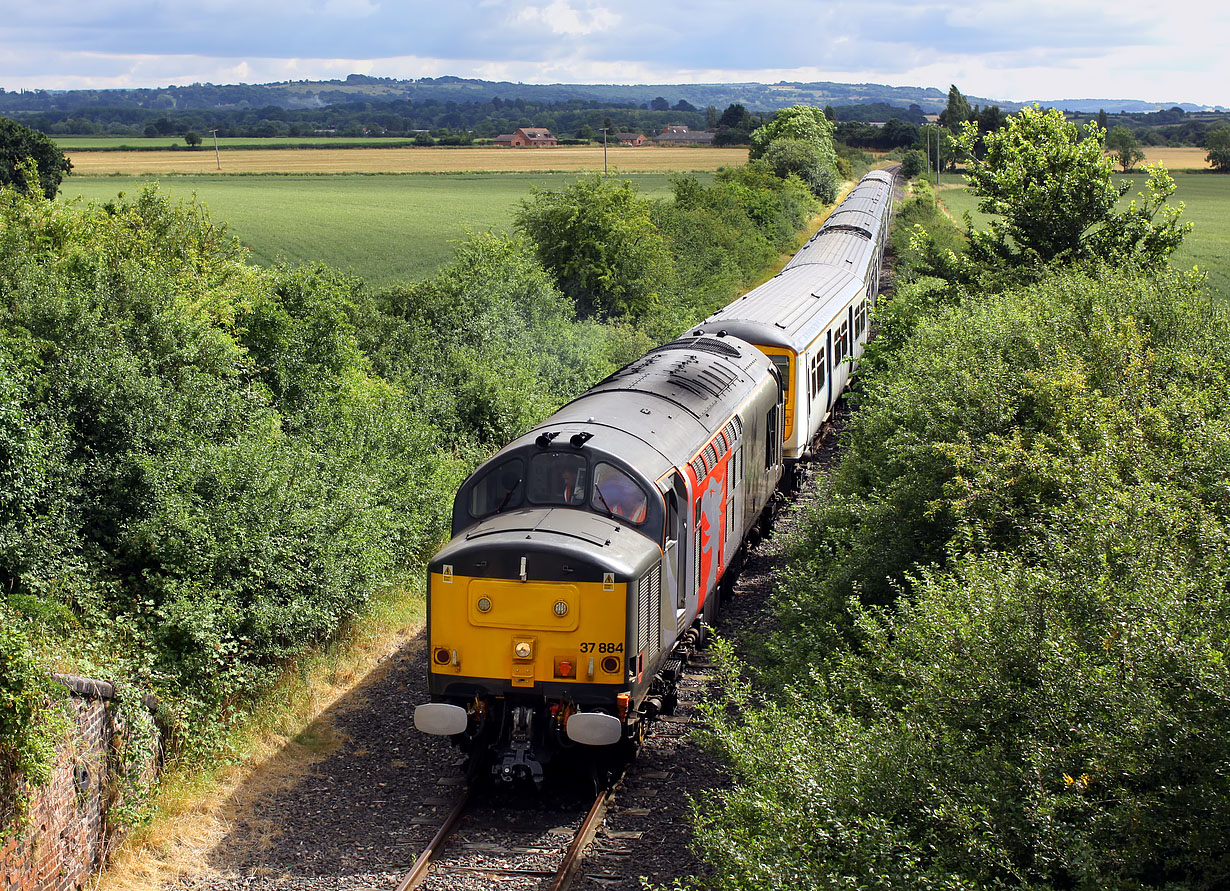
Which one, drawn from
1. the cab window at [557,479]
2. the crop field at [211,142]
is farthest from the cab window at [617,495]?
the crop field at [211,142]

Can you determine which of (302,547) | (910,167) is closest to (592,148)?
(910,167)

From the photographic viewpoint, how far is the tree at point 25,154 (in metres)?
40.3

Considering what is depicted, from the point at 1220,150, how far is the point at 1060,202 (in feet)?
286

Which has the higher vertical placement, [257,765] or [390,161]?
[390,161]

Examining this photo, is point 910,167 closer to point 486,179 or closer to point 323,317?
point 486,179

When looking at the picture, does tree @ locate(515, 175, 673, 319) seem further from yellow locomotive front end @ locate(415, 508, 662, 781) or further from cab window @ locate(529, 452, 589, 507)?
yellow locomotive front end @ locate(415, 508, 662, 781)

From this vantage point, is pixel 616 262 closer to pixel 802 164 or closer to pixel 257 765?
pixel 257 765

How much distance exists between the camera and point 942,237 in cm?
4806

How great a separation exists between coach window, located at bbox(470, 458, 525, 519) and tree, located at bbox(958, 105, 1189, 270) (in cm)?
1164

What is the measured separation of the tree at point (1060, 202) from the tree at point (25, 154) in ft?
113

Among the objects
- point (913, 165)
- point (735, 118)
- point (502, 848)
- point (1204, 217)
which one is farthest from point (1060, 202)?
point (735, 118)

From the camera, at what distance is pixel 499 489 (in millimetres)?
11070

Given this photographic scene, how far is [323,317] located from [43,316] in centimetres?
659

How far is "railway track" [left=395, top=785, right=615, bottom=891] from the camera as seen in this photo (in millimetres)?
9227
